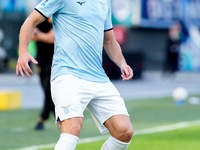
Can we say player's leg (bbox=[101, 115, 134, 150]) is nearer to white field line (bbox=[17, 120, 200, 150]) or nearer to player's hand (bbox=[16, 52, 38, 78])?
player's hand (bbox=[16, 52, 38, 78])

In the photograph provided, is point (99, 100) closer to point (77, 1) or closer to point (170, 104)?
point (77, 1)

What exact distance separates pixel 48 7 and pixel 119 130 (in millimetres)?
1275

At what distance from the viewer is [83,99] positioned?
4773 mm

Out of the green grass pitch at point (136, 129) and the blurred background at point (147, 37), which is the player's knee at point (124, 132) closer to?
the green grass pitch at point (136, 129)

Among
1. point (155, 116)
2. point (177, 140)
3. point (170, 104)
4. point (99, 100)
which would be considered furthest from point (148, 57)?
point (99, 100)

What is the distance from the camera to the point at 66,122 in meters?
4.64

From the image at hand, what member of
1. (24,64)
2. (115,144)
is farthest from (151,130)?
(24,64)

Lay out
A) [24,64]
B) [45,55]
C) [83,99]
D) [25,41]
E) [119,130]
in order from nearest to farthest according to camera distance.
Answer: [24,64], [25,41], [83,99], [119,130], [45,55]

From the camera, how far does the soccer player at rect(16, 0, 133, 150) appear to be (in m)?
4.65

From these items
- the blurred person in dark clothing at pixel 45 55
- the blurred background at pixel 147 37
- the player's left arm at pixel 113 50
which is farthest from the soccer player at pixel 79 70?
the blurred background at pixel 147 37

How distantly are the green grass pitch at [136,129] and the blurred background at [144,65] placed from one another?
20 mm

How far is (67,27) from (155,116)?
686cm

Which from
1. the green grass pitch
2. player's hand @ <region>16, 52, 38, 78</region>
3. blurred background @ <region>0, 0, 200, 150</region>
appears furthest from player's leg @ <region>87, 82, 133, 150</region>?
blurred background @ <region>0, 0, 200, 150</region>

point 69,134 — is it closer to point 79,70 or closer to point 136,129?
point 79,70
